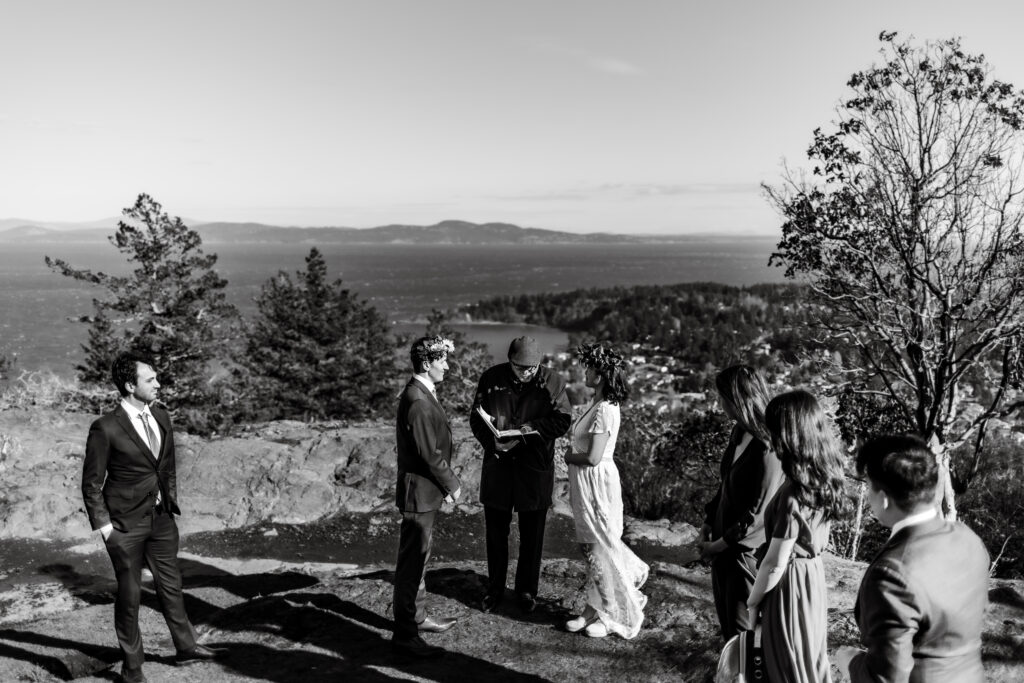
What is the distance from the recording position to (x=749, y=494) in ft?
12.1

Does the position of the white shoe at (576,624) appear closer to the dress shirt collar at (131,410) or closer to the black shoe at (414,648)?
the black shoe at (414,648)

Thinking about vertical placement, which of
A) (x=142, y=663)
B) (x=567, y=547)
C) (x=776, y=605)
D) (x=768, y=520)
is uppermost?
(x=768, y=520)

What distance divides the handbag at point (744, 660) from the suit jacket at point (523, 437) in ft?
6.64

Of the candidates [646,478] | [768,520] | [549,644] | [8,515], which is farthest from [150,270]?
[768,520]

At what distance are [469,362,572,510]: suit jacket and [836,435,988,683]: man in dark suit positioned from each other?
284 cm

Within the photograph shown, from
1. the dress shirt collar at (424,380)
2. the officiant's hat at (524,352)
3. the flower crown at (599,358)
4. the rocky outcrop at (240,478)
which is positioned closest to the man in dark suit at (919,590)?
the flower crown at (599,358)

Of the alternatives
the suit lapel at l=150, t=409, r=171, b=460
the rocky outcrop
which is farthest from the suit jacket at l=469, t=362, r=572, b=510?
the rocky outcrop

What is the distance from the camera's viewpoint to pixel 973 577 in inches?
98.2

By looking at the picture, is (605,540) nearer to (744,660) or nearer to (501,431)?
(501,431)

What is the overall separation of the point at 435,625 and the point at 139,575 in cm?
Answer: 196

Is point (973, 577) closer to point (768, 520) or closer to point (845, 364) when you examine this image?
point (768, 520)

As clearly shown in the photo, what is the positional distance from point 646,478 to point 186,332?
16.1 meters

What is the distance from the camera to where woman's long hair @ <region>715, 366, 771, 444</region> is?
3641mm

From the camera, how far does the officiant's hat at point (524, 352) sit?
5113 mm
